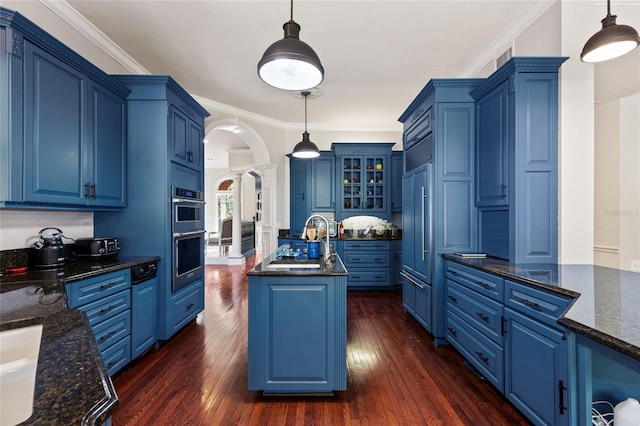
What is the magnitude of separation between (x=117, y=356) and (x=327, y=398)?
1689 mm

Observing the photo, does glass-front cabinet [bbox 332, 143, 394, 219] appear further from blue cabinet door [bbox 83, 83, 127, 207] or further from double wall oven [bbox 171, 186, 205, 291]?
blue cabinet door [bbox 83, 83, 127, 207]

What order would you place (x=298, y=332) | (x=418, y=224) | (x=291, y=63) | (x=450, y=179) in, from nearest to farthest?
(x=291, y=63) < (x=298, y=332) < (x=450, y=179) < (x=418, y=224)

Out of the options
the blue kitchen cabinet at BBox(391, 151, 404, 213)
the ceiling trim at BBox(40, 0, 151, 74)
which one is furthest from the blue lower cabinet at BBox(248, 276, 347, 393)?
the blue kitchen cabinet at BBox(391, 151, 404, 213)

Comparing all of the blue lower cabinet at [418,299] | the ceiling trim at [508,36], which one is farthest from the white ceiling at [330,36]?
the blue lower cabinet at [418,299]

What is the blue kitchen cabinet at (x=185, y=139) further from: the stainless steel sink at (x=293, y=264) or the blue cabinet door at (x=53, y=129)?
the stainless steel sink at (x=293, y=264)

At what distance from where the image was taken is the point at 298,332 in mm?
2068

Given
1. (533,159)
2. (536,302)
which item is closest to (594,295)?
(536,302)

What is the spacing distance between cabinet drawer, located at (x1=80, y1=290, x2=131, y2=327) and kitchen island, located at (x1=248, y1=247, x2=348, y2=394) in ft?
3.70

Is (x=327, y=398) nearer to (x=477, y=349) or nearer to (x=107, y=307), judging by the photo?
(x=477, y=349)

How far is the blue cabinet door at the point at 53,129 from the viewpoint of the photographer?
196cm

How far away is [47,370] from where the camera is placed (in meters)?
0.77

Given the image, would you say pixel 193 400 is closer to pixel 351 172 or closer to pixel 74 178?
pixel 74 178

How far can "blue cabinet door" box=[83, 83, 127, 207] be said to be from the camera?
8.14ft

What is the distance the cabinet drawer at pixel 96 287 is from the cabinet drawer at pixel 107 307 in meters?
0.03
